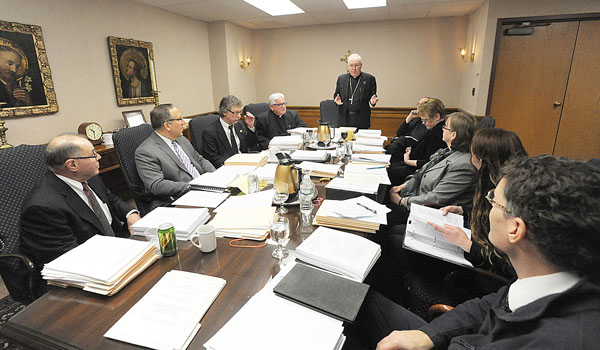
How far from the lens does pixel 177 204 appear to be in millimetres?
1622

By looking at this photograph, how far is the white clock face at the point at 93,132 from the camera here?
3.30 meters

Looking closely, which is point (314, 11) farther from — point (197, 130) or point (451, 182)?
point (451, 182)

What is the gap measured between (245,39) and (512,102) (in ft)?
16.9

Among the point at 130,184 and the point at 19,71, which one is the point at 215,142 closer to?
the point at 130,184

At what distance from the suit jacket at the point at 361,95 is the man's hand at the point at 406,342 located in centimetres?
388

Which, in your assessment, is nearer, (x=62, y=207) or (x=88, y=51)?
(x=62, y=207)

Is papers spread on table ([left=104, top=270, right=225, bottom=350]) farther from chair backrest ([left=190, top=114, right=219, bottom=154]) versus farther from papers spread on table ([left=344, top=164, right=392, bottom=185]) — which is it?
chair backrest ([left=190, top=114, right=219, bottom=154])

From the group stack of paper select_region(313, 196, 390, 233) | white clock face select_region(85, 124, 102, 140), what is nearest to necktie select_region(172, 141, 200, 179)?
stack of paper select_region(313, 196, 390, 233)

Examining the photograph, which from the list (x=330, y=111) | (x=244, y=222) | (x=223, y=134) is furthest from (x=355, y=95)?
(x=244, y=222)

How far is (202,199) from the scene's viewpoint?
1672mm

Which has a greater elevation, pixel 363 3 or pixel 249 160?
pixel 363 3

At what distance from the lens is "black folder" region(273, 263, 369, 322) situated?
0.83 m

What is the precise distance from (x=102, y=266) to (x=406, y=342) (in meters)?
1.00

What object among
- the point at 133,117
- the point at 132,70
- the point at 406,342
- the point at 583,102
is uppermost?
the point at 132,70
